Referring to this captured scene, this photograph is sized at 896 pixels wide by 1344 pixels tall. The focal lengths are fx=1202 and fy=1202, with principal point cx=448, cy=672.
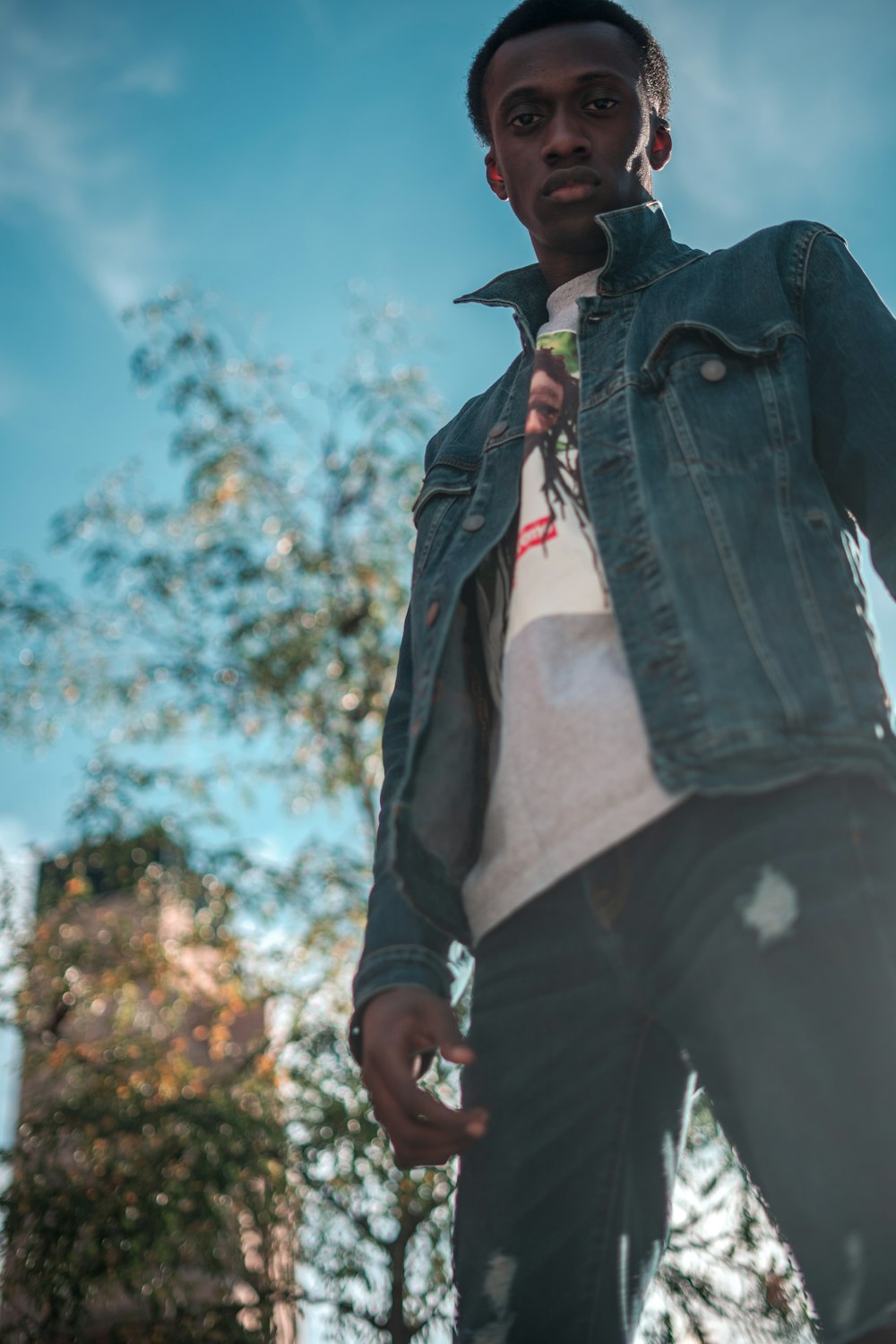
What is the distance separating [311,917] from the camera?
8461 millimetres

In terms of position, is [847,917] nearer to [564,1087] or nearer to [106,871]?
[564,1087]

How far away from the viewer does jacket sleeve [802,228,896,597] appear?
1.56 m

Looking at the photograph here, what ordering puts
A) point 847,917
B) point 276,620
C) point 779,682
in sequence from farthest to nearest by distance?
point 276,620 < point 779,682 < point 847,917

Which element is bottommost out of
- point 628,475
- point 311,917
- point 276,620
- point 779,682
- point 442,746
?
point 779,682

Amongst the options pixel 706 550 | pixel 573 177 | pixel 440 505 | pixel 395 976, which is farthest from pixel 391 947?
pixel 573 177

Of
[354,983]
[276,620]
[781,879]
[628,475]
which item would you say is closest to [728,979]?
[781,879]

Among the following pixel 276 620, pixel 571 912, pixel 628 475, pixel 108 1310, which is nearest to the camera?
pixel 571 912

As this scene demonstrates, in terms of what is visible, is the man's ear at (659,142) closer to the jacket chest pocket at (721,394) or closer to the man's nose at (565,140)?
the man's nose at (565,140)

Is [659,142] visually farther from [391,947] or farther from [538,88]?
[391,947]

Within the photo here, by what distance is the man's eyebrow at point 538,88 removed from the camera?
2064 mm

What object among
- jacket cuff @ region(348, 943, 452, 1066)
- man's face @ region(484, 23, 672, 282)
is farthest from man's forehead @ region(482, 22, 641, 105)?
jacket cuff @ region(348, 943, 452, 1066)

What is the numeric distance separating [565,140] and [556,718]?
111cm

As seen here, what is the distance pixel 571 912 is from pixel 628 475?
1.94ft

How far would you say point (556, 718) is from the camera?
148cm
